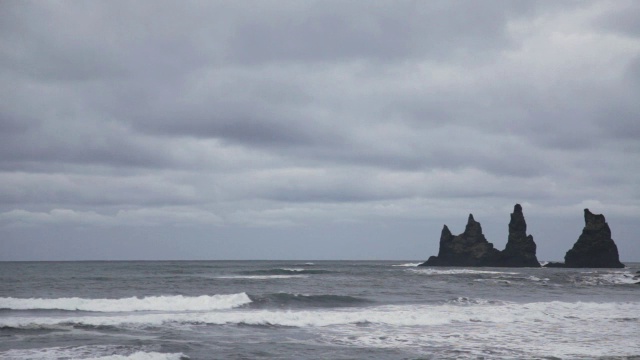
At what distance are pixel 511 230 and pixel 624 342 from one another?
283ft

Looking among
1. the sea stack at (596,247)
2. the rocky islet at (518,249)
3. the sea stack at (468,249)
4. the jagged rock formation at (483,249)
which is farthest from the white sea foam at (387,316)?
the sea stack at (468,249)

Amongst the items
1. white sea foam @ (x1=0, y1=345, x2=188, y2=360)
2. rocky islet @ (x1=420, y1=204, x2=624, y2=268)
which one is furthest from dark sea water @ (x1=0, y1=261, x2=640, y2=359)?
rocky islet @ (x1=420, y1=204, x2=624, y2=268)

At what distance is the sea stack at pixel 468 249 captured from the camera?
10488 cm

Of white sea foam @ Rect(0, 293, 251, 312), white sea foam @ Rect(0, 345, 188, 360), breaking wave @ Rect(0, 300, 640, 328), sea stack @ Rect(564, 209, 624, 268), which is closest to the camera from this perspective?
white sea foam @ Rect(0, 345, 188, 360)

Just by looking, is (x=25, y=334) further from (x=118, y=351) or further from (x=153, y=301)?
(x=153, y=301)

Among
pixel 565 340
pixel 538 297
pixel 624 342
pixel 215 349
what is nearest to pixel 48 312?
pixel 215 349

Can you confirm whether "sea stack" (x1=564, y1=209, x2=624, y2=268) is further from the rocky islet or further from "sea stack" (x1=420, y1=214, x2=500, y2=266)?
"sea stack" (x1=420, y1=214, x2=500, y2=266)

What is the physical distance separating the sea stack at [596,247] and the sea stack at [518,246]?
25.4 feet

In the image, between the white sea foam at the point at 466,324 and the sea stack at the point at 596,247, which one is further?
the sea stack at the point at 596,247

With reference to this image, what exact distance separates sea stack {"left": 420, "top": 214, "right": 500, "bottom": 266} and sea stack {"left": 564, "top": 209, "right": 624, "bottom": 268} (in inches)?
597

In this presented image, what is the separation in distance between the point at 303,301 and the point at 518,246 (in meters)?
78.7

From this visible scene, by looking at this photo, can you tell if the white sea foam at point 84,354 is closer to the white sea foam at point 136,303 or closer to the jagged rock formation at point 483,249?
the white sea foam at point 136,303

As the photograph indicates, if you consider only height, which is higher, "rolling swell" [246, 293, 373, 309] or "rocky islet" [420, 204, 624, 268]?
"rocky islet" [420, 204, 624, 268]

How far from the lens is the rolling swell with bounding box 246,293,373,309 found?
32306 millimetres
